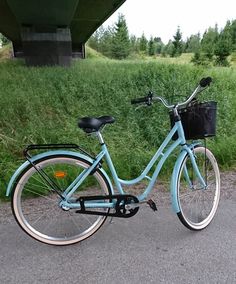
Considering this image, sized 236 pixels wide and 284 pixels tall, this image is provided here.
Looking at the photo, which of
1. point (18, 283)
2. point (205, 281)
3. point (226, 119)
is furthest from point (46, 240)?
point (226, 119)

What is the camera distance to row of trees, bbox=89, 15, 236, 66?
28562 mm

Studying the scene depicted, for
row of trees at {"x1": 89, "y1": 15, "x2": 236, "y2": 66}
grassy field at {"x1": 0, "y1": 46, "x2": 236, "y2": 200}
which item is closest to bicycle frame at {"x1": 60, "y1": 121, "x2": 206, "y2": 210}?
grassy field at {"x1": 0, "y1": 46, "x2": 236, "y2": 200}

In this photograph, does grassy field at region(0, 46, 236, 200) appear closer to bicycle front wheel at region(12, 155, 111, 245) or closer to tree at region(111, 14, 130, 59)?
bicycle front wheel at region(12, 155, 111, 245)

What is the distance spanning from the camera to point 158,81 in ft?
24.9

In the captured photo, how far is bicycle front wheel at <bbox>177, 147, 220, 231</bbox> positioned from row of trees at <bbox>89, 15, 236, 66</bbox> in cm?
2452

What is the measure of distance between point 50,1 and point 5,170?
34.0 ft

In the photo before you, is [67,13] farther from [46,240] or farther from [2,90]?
[46,240]

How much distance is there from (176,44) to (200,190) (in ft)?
199

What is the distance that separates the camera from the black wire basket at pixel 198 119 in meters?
2.37

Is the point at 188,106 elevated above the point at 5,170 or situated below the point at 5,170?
above

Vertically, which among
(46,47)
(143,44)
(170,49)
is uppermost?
(143,44)

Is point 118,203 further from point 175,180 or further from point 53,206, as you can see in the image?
point 53,206

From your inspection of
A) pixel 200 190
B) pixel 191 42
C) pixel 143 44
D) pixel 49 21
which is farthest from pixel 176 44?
pixel 200 190

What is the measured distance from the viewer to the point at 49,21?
55.0 feet
